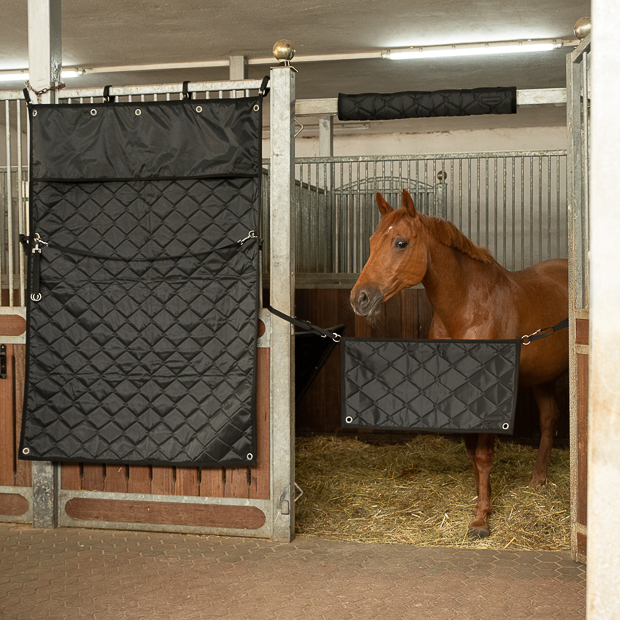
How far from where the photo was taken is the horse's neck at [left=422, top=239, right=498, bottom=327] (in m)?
2.82

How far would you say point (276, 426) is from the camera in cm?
270

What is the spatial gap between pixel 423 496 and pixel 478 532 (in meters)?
0.57

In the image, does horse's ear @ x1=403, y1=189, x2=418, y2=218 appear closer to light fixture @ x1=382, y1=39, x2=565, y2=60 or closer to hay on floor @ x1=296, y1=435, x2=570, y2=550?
hay on floor @ x1=296, y1=435, x2=570, y2=550

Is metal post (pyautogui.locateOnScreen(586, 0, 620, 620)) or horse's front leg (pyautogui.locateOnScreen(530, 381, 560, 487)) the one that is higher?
metal post (pyautogui.locateOnScreen(586, 0, 620, 620))

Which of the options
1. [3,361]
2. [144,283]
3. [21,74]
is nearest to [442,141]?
[21,74]

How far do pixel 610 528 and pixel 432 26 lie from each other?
5.60 metres

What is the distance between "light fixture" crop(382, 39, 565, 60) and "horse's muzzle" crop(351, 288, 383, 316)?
4.47 metres

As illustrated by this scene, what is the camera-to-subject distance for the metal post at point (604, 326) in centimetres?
83

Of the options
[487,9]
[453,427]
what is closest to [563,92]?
[453,427]

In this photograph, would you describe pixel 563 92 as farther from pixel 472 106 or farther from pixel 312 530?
pixel 312 530

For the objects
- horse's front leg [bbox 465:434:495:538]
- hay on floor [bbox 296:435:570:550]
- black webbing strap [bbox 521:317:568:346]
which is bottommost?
hay on floor [bbox 296:435:570:550]

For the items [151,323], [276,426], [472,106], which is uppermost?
[472,106]

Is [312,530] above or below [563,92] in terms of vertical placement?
below

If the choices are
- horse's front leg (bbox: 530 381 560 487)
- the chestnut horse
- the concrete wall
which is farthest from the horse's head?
the concrete wall
